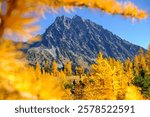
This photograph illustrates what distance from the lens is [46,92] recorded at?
203cm

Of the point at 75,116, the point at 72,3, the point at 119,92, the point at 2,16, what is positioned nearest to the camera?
the point at 2,16

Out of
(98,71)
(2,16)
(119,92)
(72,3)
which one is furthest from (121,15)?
(98,71)

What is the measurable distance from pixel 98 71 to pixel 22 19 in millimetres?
35097

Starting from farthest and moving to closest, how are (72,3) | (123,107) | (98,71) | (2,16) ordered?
1. (98,71)
2. (123,107)
3. (72,3)
4. (2,16)

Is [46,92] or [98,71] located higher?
[98,71]

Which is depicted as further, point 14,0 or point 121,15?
point 121,15

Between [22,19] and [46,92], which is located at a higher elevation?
[22,19]

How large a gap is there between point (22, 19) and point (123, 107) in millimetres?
1785

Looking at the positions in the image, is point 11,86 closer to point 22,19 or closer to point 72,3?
point 22,19

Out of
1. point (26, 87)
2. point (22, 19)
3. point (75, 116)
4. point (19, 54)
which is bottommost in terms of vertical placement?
point (75, 116)

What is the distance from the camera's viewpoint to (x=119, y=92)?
33.8 m

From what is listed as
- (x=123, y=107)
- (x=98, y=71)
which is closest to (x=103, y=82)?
(x=98, y=71)

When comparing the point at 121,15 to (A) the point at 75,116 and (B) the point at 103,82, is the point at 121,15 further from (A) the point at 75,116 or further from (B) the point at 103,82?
(B) the point at 103,82

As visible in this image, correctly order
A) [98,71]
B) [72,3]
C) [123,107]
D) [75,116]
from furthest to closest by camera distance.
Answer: [98,71] < [123,107] < [75,116] < [72,3]
